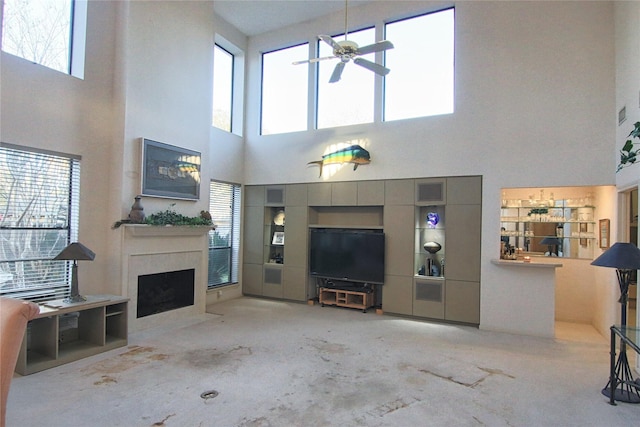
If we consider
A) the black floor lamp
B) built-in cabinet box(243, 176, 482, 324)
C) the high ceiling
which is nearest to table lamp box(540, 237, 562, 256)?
built-in cabinet box(243, 176, 482, 324)

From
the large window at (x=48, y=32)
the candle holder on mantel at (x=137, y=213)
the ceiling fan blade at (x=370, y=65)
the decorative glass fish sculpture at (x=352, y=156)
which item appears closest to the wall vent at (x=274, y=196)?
the decorative glass fish sculpture at (x=352, y=156)

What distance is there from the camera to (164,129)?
5.19 meters

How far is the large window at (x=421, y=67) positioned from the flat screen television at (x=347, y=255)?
7.00 ft

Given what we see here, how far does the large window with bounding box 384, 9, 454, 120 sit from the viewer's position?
586 centimetres

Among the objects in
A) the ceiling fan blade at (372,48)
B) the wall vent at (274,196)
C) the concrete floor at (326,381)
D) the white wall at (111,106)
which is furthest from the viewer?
the wall vent at (274,196)

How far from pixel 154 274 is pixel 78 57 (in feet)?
9.51

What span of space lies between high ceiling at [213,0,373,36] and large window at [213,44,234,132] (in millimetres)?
633

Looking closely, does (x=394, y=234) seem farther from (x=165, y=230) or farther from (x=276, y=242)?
(x=165, y=230)

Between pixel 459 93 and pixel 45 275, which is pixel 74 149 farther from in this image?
pixel 459 93

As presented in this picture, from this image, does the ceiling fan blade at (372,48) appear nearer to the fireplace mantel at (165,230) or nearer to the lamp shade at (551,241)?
the fireplace mantel at (165,230)

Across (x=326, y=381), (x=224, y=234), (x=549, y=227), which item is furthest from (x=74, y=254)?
(x=549, y=227)

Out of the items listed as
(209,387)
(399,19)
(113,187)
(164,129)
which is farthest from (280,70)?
(209,387)

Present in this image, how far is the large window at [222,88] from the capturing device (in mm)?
7008

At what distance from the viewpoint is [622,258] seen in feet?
10.3
